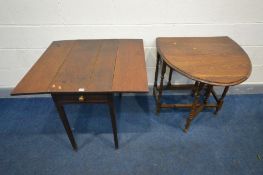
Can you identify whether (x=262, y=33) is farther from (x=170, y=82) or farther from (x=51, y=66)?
(x=51, y=66)

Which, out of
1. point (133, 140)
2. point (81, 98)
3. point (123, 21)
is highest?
point (123, 21)

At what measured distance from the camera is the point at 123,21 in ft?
5.41

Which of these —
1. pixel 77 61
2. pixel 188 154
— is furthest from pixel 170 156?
pixel 77 61

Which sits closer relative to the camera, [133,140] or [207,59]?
[207,59]

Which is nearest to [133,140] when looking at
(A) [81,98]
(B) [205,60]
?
(A) [81,98]

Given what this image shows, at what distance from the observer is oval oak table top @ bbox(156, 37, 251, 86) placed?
3.90ft

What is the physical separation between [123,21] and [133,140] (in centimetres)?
112

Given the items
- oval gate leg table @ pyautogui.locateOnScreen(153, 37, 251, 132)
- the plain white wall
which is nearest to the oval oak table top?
oval gate leg table @ pyautogui.locateOnScreen(153, 37, 251, 132)

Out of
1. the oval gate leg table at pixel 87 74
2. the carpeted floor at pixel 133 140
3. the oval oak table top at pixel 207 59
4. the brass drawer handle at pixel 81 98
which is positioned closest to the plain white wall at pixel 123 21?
the oval oak table top at pixel 207 59

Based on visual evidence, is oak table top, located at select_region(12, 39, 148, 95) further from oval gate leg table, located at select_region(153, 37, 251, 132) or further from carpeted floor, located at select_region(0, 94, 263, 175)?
carpeted floor, located at select_region(0, 94, 263, 175)

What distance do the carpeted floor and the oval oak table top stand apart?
75cm

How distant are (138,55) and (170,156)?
3.00 feet

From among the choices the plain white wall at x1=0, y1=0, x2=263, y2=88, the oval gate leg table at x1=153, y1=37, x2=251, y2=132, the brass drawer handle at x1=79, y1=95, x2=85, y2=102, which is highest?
the plain white wall at x1=0, y1=0, x2=263, y2=88

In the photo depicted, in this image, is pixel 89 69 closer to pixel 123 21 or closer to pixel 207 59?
pixel 123 21
